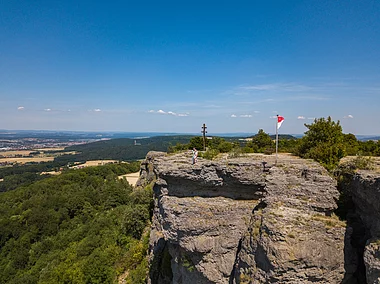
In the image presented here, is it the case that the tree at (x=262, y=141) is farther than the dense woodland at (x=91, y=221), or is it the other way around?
the tree at (x=262, y=141)

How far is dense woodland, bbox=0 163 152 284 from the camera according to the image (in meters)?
23.8

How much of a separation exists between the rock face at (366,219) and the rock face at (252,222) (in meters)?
0.92

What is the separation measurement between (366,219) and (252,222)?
16.4ft

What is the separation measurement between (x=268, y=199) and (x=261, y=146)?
1738cm

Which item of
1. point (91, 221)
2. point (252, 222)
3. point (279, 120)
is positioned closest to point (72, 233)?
point (91, 221)

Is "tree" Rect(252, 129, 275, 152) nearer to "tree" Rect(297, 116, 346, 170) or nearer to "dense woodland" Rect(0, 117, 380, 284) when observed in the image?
"dense woodland" Rect(0, 117, 380, 284)

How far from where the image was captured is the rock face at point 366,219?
349 inches

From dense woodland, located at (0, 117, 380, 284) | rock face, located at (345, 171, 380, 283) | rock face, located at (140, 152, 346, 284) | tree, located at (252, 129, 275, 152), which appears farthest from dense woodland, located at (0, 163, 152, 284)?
rock face, located at (345, 171, 380, 283)

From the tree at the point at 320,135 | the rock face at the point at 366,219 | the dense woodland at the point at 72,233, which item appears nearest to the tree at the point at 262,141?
the tree at the point at 320,135

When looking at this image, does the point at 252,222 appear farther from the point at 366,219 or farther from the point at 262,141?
the point at 262,141

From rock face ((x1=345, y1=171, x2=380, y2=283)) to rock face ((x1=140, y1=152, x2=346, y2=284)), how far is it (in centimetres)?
92

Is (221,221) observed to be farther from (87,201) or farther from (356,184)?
(87,201)

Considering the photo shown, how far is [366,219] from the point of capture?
10180 millimetres

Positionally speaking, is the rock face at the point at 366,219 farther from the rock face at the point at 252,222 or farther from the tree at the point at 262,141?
the tree at the point at 262,141
